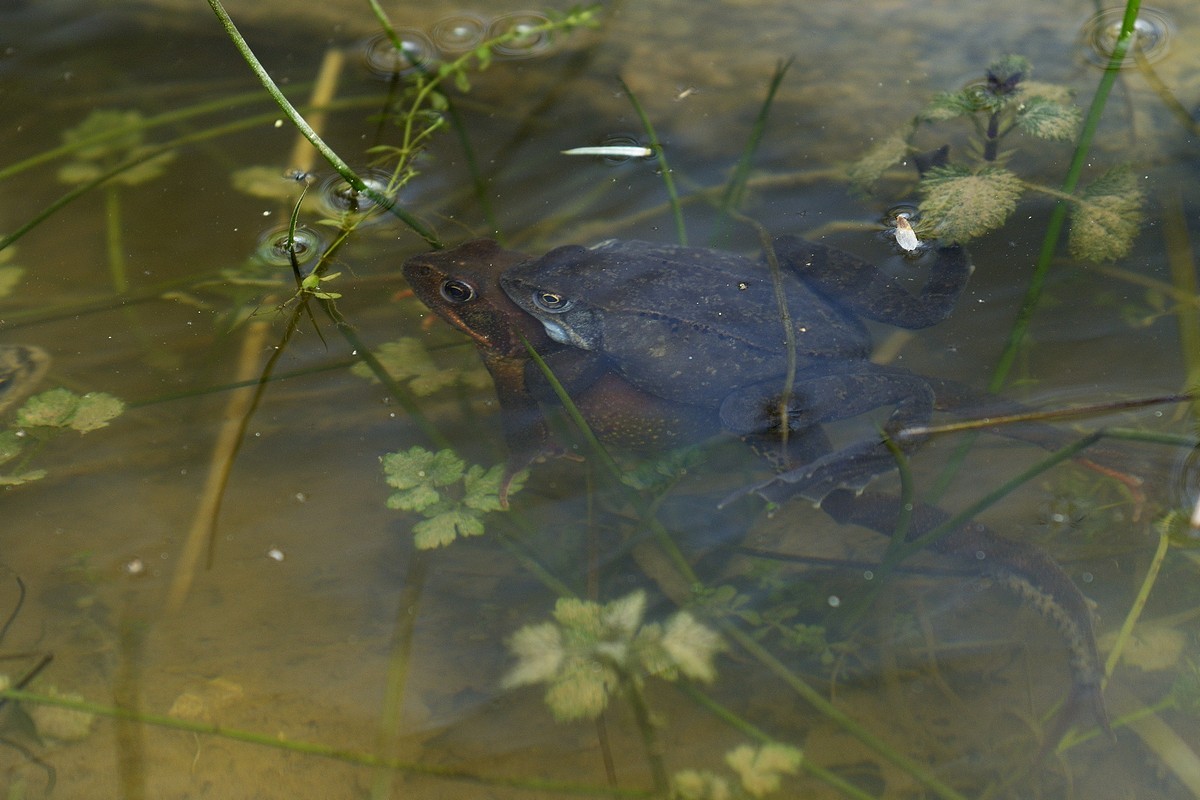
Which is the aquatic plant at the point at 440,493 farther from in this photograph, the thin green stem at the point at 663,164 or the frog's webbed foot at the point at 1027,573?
the thin green stem at the point at 663,164

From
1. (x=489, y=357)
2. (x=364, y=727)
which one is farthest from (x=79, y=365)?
(x=364, y=727)

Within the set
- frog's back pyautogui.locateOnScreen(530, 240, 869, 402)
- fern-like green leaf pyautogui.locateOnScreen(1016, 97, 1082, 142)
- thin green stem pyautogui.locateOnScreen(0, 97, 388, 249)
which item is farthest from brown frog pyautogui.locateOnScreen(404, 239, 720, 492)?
fern-like green leaf pyautogui.locateOnScreen(1016, 97, 1082, 142)

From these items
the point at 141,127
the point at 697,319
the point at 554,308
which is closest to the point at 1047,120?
the point at 697,319

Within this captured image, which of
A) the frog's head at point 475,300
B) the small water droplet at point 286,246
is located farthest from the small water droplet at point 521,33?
the frog's head at point 475,300

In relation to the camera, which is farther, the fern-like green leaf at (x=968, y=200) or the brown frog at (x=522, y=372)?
the brown frog at (x=522, y=372)

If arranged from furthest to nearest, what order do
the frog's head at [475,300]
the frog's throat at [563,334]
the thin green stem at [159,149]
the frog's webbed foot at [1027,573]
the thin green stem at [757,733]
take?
1. the thin green stem at [159,149]
2. the frog's head at [475,300]
3. the frog's throat at [563,334]
4. the frog's webbed foot at [1027,573]
5. the thin green stem at [757,733]

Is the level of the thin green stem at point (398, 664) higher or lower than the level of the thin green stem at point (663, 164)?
lower

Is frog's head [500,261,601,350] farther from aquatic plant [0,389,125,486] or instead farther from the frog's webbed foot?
aquatic plant [0,389,125,486]
